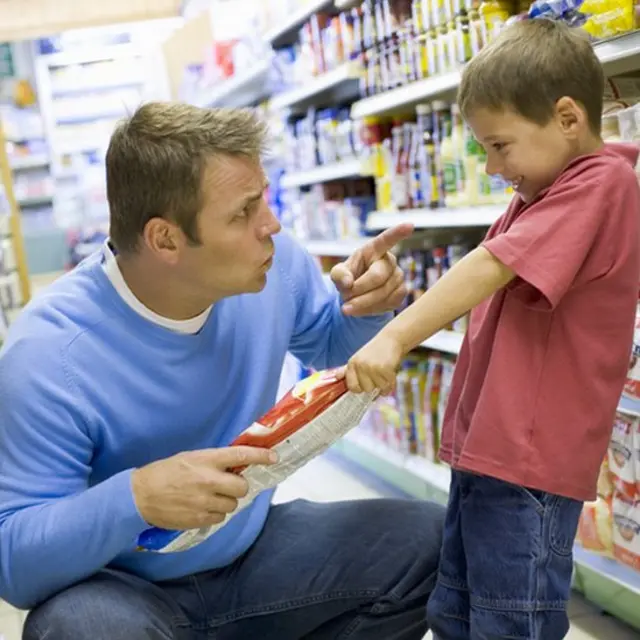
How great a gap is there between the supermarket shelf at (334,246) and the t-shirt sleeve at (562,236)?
2.09 metres

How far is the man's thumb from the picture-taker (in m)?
1.67

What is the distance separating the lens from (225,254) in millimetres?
1545

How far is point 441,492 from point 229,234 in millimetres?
1831

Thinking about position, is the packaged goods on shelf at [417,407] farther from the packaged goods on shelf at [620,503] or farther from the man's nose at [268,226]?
the man's nose at [268,226]

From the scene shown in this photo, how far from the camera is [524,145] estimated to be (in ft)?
4.82

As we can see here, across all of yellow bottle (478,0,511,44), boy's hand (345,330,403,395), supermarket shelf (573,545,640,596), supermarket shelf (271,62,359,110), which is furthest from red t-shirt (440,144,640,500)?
supermarket shelf (271,62,359,110)

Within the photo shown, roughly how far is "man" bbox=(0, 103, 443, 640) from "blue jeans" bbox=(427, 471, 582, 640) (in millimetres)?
165

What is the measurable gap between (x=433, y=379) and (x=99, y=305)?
1.76 metres

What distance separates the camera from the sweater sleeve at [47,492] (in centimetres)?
134

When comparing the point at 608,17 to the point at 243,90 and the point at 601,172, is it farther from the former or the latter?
the point at 243,90

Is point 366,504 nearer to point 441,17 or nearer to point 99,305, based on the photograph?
point 99,305

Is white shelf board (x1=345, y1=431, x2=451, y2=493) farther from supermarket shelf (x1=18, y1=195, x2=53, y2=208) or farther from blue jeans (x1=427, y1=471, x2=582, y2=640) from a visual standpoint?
supermarket shelf (x1=18, y1=195, x2=53, y2=208)

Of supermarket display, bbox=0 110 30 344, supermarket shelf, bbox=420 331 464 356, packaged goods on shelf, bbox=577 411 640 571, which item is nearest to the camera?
packaged goods on shelf, bbox=577 411 640 571

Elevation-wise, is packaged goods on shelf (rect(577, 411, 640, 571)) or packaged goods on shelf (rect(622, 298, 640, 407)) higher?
packaged goods on shelf (rect(622, 298, 640, 407))
